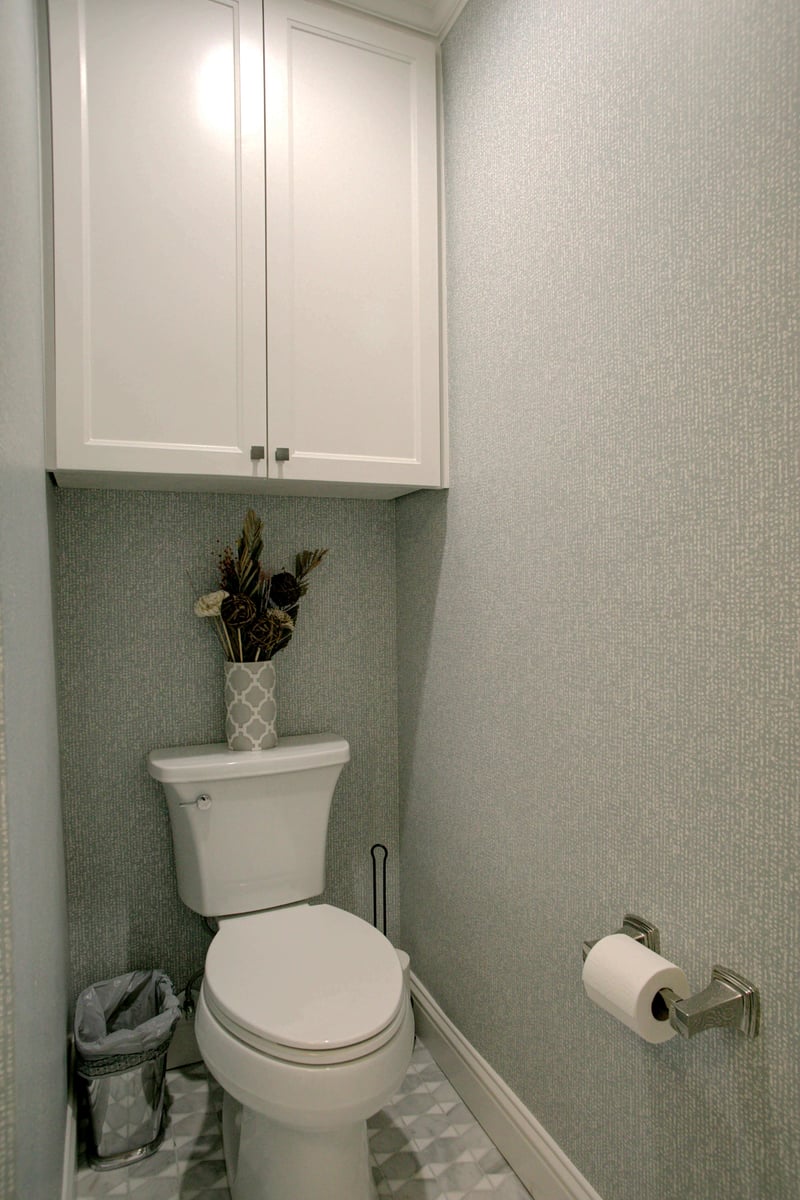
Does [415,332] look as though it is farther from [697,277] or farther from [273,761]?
[273,761]

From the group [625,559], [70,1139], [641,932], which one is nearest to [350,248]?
[625,559]

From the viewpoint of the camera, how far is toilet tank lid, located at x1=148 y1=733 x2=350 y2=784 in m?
1.50

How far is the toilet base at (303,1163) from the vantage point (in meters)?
1.15

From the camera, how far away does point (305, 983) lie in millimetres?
1197

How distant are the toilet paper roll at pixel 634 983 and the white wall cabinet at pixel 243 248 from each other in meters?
1.02

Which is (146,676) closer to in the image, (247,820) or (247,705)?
(247,705)

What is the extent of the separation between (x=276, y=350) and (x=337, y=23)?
0.72 metres

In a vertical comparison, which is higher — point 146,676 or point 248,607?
point 248,607

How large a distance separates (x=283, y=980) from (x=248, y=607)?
2.54ft

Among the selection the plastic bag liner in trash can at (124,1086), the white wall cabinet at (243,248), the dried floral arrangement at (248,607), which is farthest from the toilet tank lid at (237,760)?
the white wall cabinet at (243,248)

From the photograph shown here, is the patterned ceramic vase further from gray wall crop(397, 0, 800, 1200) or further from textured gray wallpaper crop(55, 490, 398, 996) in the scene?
gray wall crop(397, 0, 800, 1200)

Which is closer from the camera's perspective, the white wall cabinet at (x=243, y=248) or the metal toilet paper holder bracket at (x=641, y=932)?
the metal toilet paper holder bracket at (x=641, y=932)

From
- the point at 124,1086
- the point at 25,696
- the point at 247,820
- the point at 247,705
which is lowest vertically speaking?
the point at 124,1086

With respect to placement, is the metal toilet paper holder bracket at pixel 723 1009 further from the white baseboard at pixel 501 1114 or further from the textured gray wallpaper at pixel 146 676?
the textured gray wallpaper at pixel 146 676
